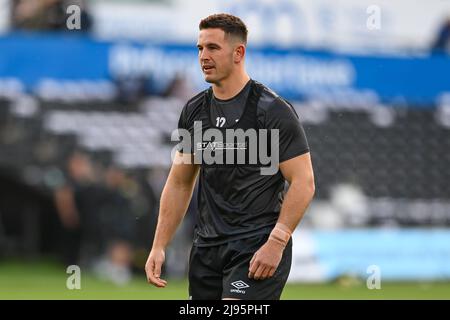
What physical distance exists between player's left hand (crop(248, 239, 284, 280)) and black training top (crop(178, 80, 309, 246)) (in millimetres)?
246

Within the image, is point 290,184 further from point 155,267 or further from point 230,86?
point 155,267

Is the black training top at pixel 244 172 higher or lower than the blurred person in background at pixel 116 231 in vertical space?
lower

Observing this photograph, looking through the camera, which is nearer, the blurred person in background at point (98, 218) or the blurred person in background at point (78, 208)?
the blurred person in background at point (98, 218)

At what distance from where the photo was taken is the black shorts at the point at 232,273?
6.83 metres

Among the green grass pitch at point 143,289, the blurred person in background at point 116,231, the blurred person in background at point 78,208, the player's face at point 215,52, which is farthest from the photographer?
the blurred person in background at point 78,208

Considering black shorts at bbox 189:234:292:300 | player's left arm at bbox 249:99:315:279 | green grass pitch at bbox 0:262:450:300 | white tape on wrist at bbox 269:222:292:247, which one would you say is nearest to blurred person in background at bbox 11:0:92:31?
green grass pitch at bbox 0:262:450:300

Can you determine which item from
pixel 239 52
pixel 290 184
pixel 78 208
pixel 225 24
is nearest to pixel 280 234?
pixel 290 184

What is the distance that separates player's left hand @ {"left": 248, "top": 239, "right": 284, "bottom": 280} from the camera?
6.71 metres

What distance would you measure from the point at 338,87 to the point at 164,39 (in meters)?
3.25

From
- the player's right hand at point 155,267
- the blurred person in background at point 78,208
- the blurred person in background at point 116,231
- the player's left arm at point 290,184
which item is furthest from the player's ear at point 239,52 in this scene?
the blurred person in background at point 78,208

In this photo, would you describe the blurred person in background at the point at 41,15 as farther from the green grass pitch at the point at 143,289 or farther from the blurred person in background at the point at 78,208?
the green grass pitch at the point at 143,289

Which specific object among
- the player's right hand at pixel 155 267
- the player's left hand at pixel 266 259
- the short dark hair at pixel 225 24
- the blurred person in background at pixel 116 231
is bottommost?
the player's left hand at pixel 266 259

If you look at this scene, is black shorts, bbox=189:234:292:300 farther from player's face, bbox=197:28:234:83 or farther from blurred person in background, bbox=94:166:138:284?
blurred person in background, bbox=94:166:138:284

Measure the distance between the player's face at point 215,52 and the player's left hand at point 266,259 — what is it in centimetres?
121
